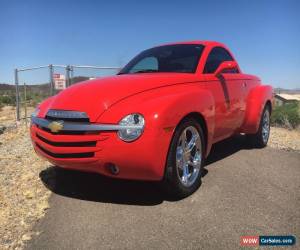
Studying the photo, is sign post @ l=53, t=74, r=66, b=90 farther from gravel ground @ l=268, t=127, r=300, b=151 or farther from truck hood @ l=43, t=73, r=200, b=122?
truck hood @ l=43, t=73, r=200, b=122

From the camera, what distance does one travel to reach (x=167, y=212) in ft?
12.6

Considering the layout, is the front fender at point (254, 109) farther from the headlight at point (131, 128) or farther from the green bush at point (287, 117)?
the green bush at point (287, 117)

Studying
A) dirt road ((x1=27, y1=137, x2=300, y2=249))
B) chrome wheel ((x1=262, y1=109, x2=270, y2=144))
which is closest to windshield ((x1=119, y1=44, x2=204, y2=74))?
dirt road ((x1=27, y1=137, x2=300, y2=249))

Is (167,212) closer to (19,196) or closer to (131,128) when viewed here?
(131,128)

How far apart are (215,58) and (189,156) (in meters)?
1.90

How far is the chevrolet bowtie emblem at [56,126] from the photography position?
3.99 metres

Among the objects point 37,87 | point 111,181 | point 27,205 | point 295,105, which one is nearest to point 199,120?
A: point 111,181

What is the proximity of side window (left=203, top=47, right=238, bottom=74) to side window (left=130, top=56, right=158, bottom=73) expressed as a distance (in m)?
0.70

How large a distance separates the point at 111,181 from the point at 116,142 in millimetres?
1268

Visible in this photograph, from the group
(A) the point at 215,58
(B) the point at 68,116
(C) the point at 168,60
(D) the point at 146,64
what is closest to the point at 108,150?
(B) the point at 68,116

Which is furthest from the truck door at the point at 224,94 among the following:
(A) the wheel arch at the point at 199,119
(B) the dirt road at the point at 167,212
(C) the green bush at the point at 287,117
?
(C) the green bush at the point at 287,117

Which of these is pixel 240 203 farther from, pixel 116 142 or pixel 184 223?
pixel 116 142

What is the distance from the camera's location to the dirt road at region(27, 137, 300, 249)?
334 centimetres

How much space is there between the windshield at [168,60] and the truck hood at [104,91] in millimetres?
408
